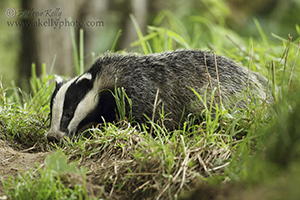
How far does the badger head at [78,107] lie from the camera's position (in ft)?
10.1

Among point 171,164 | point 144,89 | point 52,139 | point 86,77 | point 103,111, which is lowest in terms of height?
point 52,139

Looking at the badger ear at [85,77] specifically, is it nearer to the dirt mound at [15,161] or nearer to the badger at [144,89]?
the badger at [144,89]

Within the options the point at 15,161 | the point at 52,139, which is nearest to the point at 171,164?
the point at 15,161

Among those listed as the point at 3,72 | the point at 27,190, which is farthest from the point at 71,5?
the point at 27,190

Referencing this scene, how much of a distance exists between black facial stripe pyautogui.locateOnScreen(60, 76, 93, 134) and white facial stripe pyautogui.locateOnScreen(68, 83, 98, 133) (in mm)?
29

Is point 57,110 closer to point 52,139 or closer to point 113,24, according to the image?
point 52,139

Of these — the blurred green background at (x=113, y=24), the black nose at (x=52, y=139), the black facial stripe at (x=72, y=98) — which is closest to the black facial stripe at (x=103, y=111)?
the black facial stripe at (x=72, y=98)

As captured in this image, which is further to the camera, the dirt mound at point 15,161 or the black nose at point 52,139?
the black nose at point 52,139

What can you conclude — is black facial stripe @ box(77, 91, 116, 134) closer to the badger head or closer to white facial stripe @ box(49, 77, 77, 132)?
the badger head

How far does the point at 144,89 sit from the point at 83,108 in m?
0.63

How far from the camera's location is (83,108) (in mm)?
3188

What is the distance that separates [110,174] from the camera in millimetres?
2225

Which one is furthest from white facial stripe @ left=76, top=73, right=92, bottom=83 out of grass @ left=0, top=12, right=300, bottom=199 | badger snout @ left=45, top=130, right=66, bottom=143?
grass @ left=0, top=12, right=300, bottom=199

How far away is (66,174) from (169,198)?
656 millimetres
